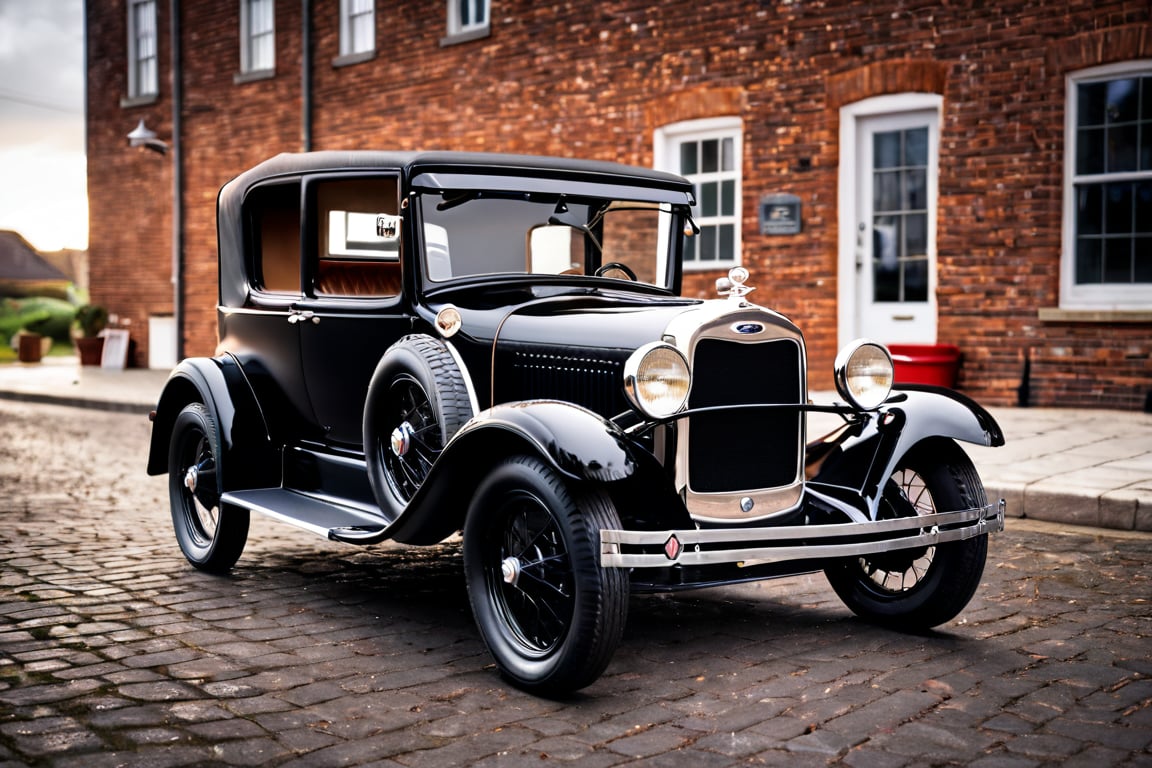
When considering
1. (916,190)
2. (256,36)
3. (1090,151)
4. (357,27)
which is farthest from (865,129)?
(256,36)

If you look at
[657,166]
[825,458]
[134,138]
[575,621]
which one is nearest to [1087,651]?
Result: [825,458]

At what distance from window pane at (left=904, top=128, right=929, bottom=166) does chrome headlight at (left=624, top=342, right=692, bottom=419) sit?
8.32 m

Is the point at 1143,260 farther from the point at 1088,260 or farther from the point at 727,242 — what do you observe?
the point at 727,242

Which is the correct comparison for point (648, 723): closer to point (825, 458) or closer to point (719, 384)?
point (719, 384)

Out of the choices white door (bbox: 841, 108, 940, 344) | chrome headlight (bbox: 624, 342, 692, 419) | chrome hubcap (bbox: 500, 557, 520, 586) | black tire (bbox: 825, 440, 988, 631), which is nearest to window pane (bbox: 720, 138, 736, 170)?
white door (bbox: 841, 108, 940, 344)

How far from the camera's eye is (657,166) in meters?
13.0

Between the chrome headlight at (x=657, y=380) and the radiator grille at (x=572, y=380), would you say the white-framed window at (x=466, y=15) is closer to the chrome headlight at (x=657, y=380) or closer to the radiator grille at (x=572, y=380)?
the radiator grille at (x=572, y=380)

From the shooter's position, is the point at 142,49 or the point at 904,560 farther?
the point at 142,49

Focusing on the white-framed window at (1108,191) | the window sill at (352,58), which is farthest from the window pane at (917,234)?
the window sill at (352,58)

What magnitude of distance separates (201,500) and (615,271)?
216cm

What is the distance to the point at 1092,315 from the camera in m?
10.2

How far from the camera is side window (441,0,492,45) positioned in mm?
14766

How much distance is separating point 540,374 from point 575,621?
110cm

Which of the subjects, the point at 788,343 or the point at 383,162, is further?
the point at 383,162
